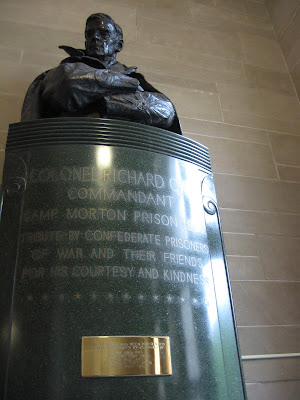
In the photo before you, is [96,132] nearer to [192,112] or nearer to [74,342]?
[74,342]

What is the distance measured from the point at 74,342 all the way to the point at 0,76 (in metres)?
2.42

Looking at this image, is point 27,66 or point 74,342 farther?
point 27,66

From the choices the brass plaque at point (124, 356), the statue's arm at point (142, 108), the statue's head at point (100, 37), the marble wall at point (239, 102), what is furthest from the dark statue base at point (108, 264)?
the marble wall at point (239, 102)

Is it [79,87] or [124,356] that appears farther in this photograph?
[79,87]

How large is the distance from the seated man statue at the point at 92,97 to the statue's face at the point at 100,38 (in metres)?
0.11

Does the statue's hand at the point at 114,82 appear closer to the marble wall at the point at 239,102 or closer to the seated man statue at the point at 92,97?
the seated man statue at the point at 92,97

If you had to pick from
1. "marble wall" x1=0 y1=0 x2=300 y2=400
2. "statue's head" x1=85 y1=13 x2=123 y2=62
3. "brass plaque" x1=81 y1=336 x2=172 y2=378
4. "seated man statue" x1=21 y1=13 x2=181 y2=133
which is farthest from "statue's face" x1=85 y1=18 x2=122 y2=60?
"brass plaque" x1=81 y1=336 x2=172 y2=378

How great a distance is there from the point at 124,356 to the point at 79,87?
1297 mm

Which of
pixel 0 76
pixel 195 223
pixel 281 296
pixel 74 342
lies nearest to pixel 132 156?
pixel 195 223

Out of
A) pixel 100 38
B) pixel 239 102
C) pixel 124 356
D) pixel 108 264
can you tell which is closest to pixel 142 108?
pixel 100 38

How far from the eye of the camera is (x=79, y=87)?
1.98 metres

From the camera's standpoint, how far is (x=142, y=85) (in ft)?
8.00

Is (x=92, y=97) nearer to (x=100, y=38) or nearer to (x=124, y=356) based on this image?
(x=100, y=38)

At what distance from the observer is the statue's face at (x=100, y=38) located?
241cm
